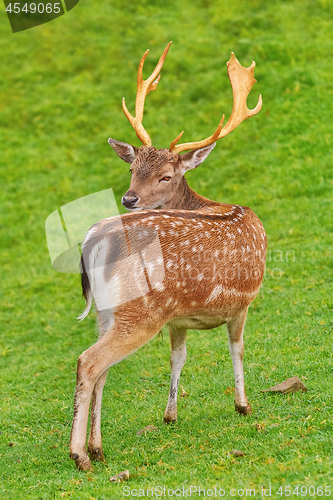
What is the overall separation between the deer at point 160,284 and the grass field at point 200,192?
58 cm

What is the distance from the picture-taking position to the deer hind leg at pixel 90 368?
4.62 metres

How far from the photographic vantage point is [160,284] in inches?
192

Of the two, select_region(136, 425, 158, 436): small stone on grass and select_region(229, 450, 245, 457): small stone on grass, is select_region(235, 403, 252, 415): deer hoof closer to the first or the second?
select_region(136, 425, 158, 436): small stone on grass

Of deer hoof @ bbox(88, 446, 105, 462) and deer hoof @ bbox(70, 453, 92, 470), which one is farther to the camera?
deer hoof @ bbox(88, 446, 105, 462)

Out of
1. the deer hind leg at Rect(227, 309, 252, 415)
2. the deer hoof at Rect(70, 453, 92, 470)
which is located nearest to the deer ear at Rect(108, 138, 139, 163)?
the deer hind leg at Rect(227, 309, 252, 415)

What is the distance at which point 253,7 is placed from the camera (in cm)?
1952

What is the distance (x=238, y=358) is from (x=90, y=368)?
181 cm

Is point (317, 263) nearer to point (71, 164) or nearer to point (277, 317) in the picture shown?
point (277, 317)

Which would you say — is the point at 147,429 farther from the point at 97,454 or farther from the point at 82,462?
the point at 82,462

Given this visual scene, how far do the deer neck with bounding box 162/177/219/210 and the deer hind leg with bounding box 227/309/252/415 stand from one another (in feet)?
4.69

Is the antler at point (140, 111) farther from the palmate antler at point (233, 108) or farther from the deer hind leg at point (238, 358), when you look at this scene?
the deer hind leg at point (238, 358)

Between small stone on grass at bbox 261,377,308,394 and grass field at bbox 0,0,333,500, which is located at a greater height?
small stone on grass at bbox 261,377,308,394

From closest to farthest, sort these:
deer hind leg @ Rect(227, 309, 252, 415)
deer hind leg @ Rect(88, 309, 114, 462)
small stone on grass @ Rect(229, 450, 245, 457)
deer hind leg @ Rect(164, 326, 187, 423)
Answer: small stone on grass @ Rect(229, 450, 245, 457), deer hind leg @ Rect(88, 309, 114, 462), deer hind leg @ Rect(227, 309, 252, 415), deer hind leg @ Rect(164, 326, 187, 423)

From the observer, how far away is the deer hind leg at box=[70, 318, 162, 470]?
15.2ft
